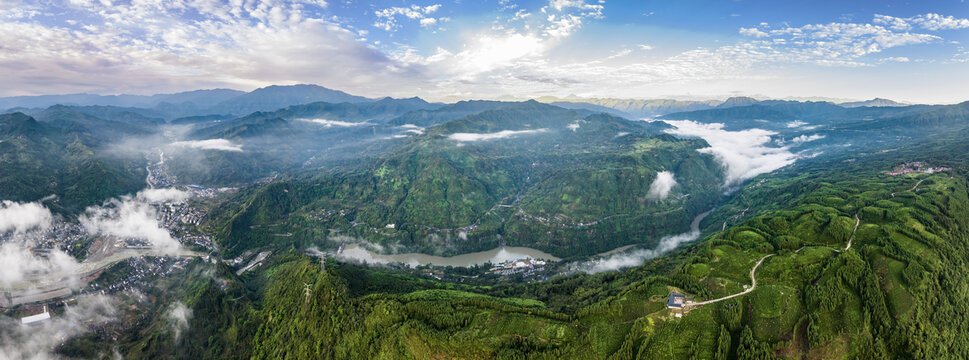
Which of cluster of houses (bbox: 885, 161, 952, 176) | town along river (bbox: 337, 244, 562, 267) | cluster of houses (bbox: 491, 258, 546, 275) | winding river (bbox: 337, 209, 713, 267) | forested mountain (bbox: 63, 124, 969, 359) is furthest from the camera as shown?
town along river (bbox: 337, 244, 562, 267)

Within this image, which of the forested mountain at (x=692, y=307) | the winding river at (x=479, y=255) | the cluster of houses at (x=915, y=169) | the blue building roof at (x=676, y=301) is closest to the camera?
the forested mountain at (x=692, y=307)

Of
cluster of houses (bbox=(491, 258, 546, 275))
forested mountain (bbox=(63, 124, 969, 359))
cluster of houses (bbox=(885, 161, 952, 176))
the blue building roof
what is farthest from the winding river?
the blue building roof

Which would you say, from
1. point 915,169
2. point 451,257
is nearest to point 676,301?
point 451,257

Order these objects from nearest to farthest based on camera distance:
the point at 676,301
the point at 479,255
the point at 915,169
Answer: the point at 676,301
the point at 915,169
the point at 479,255

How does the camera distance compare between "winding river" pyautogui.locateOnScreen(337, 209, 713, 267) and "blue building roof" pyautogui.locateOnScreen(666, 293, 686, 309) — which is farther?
"winding river" pyautogui.locateOnScreen(337, 209, 713, 267)

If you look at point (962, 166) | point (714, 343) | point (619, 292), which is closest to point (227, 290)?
point (619, 292)

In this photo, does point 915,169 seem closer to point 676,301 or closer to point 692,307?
point 692,307

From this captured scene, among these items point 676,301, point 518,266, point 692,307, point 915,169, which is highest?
point 915,169

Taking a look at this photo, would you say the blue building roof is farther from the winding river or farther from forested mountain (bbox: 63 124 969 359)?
the winding river

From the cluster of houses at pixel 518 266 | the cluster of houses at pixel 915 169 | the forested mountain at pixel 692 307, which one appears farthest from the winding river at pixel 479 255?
the cluster of houses at pixel 915 169

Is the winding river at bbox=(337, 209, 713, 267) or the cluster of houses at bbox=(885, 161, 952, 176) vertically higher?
the cluster of houses at bbox=(885, 161, 952, 176)

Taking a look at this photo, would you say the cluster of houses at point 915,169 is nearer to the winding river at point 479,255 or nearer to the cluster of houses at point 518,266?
the winding river at point 479,255
